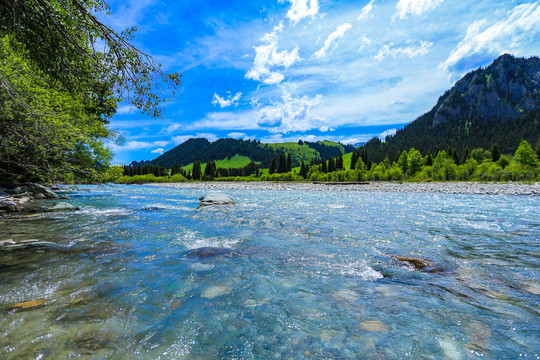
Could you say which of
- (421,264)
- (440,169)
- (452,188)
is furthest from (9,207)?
(440,169)

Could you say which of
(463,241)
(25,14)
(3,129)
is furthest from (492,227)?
(3,129)

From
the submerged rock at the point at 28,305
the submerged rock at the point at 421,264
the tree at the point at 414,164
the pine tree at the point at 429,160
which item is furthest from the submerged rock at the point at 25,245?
the pine tree at the point at 429,160

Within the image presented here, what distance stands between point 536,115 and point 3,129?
26602cm

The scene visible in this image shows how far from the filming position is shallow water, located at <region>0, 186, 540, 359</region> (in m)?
2.86

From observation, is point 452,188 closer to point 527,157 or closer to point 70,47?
point 527,157

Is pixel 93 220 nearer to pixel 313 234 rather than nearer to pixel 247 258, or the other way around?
pixel 247 258

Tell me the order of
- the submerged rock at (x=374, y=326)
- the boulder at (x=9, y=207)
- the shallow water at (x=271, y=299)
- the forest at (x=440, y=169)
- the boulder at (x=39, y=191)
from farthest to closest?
1. the forest at (x=440, y=169)
2. the boulder at (x=39, y=191)
3. the boulder at (x=9, y=207)
4. the submerged rock at (x=374, y=326)
5. the shallow water at (x=271, y=299)

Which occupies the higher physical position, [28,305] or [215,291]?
[28,305]

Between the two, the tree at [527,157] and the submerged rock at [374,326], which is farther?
the tree at [527,157]

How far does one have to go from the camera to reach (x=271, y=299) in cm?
412

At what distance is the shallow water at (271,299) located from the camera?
286 centimetres

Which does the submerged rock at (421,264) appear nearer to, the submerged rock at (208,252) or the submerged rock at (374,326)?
the submerged rock at (374,326)

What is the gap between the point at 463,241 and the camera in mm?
7809

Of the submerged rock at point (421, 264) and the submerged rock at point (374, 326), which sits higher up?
the submerged rock at point (374, 326)
